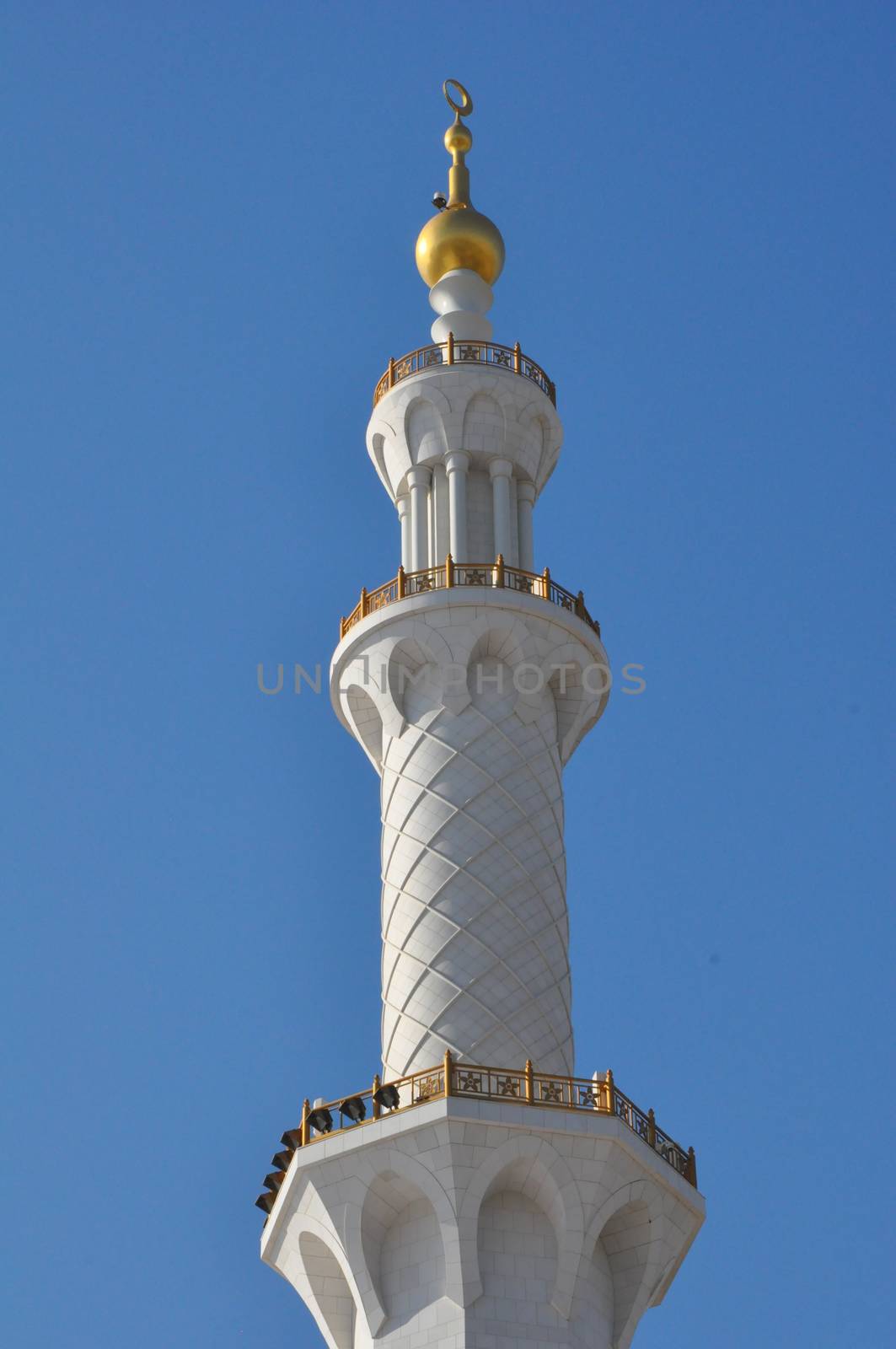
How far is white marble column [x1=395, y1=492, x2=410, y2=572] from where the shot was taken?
39.8m

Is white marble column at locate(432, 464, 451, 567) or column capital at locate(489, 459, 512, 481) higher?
column capital at locate(489, 459, 512, 481)

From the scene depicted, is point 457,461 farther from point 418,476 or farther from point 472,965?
point 472,965

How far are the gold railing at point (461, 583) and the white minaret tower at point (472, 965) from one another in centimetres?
4

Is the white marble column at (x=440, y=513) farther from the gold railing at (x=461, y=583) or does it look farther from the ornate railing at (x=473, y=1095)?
the ornate railing at (x=473, y=1095)

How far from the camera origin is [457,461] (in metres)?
40.0

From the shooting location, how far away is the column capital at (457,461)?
3997 cm

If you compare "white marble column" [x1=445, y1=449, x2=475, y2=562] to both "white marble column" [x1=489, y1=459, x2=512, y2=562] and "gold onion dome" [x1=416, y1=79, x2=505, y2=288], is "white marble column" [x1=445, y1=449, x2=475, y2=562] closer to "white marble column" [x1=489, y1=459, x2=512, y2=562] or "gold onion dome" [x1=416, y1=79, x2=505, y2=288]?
"white marble column" [x1=489, y1=459, x2=512, y2=562]

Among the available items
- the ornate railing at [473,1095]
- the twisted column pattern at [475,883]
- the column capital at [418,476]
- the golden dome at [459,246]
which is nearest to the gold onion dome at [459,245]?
the golden dome at [459,246]

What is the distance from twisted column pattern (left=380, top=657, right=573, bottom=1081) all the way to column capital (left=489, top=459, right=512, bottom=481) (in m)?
3.89

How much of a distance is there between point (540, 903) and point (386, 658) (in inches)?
180

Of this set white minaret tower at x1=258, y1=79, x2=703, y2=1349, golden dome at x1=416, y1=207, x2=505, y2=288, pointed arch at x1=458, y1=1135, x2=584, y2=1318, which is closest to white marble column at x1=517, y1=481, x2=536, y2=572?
white minaret tower at x1=258, y1=79, x2=703, y2=1349

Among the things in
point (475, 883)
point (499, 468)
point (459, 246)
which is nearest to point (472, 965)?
point (475, 883)

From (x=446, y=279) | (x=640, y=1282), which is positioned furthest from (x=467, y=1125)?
(x=446, y=279)

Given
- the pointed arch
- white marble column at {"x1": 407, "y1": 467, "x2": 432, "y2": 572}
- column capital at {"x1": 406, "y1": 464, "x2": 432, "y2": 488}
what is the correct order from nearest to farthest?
the pointed arch
white marble column at {"x1": 407, "y1": 467, "x2": 432, "y2": 572}
column capital at {"x1": 406, "y1": 464, "x2": 432, "y2": 488}
